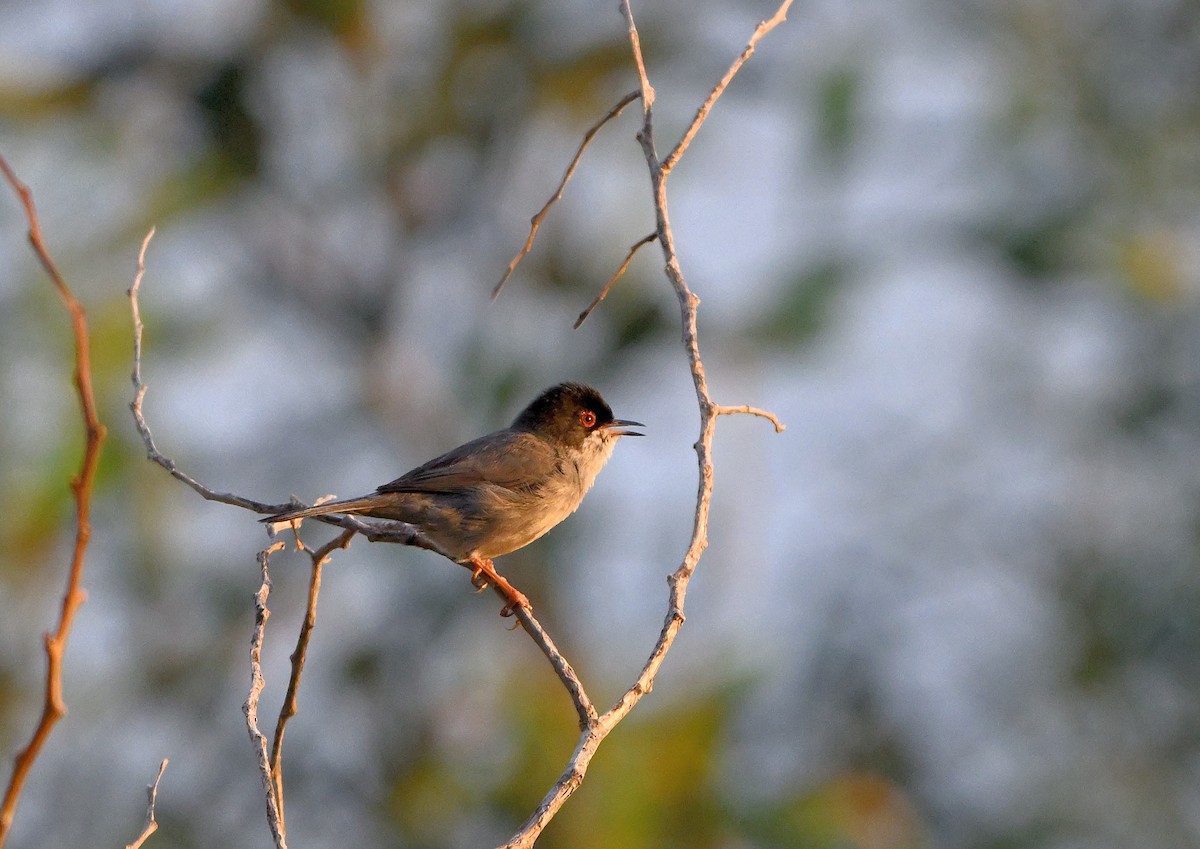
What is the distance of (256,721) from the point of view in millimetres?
3059

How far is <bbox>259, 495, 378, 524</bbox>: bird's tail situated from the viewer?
163 inches

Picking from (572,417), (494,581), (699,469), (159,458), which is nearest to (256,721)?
(159,458)

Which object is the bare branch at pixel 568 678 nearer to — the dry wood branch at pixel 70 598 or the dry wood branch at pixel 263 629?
the dry wood branch at pixel 263 629

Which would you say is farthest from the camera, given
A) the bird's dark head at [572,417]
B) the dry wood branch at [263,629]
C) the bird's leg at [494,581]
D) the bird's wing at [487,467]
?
the bird's dark head at [572,417]

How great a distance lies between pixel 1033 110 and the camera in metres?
13.3

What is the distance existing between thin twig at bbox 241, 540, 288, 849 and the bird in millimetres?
1665

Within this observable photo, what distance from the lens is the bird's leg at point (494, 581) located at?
4.97 meters

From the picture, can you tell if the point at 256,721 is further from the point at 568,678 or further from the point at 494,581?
the point at 494,581

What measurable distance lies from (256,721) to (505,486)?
2.97 metres

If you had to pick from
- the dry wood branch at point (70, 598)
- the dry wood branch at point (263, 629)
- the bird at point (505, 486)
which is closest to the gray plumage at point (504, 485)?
the bird at point (505, 486)

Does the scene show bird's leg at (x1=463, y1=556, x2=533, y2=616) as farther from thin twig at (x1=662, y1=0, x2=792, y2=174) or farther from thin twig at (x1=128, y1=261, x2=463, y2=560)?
thin twig at (x1=662, y1=0, x2=792, y2=174)

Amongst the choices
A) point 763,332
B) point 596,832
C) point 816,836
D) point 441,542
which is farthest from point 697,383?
point 763,332

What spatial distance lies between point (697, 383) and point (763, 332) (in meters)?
7.54

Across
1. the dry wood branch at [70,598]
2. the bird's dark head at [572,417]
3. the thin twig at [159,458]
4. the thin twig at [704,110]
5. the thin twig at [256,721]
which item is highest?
the bird's dark head at [572,417]
